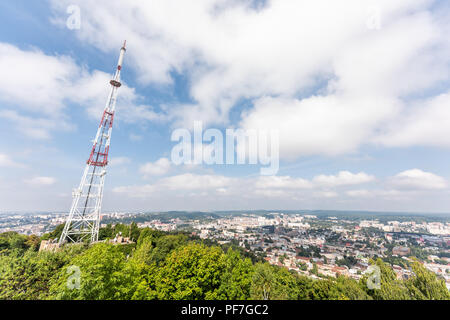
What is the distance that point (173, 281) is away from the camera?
1398cm

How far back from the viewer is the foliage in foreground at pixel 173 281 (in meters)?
9.26

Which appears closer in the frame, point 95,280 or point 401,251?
point 95,280

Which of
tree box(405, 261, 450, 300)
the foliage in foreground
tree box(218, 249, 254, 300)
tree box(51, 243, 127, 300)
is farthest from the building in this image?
tree box(51, 243, 127, 300)

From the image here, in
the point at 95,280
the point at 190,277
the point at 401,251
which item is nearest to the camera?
the point at 95,280

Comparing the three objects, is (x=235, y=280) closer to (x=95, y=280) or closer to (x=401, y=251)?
(x=95, y=280)

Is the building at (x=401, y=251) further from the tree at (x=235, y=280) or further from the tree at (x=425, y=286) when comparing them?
the tree at (x=235, y=280)

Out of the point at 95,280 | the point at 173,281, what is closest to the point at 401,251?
the point at 173,281

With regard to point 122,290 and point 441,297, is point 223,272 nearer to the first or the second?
point 122,290

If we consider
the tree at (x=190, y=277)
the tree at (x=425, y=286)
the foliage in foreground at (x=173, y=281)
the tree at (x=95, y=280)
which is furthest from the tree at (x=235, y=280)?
the tree at (x=425, y=286)

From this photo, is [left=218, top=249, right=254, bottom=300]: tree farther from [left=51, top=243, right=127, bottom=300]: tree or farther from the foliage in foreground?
[left=51, top=243, right=127, bottom=300]: tree

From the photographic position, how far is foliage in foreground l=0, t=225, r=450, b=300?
9.26 m
